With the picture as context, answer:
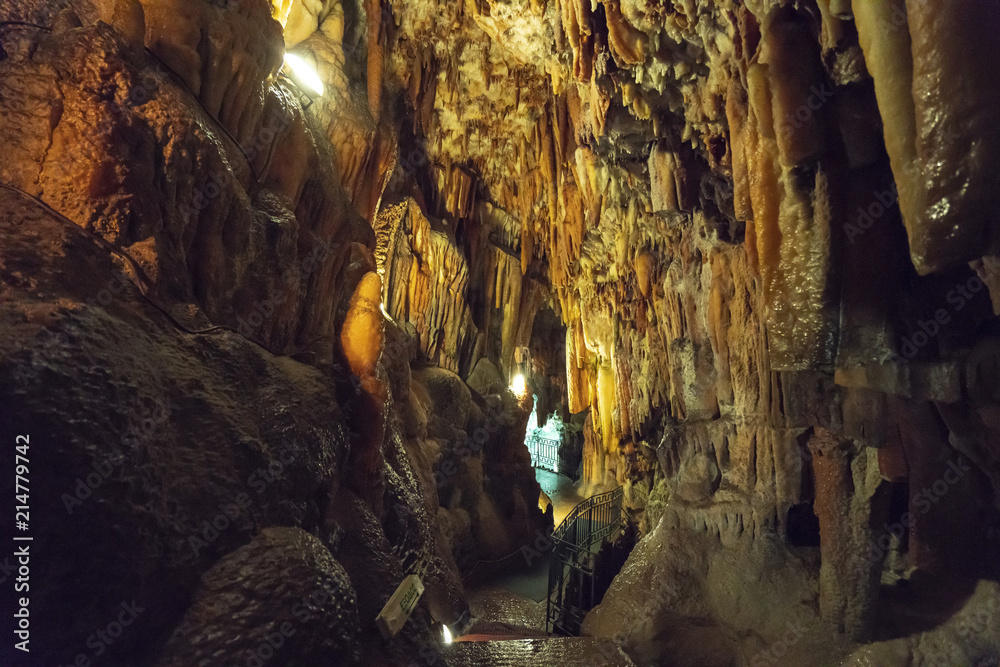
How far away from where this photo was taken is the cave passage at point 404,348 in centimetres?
262

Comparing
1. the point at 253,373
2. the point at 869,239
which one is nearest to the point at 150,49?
the point at 253,373

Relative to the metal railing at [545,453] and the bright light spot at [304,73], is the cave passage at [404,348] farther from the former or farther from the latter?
the metal railing at [545,453]

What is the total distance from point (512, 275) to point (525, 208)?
1784 millimetres

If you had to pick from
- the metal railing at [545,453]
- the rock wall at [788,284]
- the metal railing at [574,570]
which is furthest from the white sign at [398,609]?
the metal railing at [545,453]

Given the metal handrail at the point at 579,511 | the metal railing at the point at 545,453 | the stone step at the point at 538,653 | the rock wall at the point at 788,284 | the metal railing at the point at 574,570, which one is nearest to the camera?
the rock wall at the point at 788,284

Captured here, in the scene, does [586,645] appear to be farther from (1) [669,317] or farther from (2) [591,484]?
(2) [591,484]

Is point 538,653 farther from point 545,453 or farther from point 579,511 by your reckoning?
point 545,453

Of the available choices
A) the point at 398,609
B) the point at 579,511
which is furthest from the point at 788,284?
the point at 579,511

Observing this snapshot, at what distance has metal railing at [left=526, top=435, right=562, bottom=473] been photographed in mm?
→ 22266

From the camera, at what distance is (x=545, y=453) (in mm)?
22812

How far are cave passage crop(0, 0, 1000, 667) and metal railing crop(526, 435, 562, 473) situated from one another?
13.1 metres

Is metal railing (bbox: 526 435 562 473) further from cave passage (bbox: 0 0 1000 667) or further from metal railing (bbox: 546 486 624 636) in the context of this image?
cave passage (bbox: 0 0 1000 667)

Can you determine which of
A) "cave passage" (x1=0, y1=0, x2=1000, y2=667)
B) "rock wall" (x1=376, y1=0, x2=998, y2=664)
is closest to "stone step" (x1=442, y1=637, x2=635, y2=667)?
"cave passage" (x1=0, y1=0, x2=1000, y2=667)

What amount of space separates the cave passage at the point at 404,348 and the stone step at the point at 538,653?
0.17 feet
